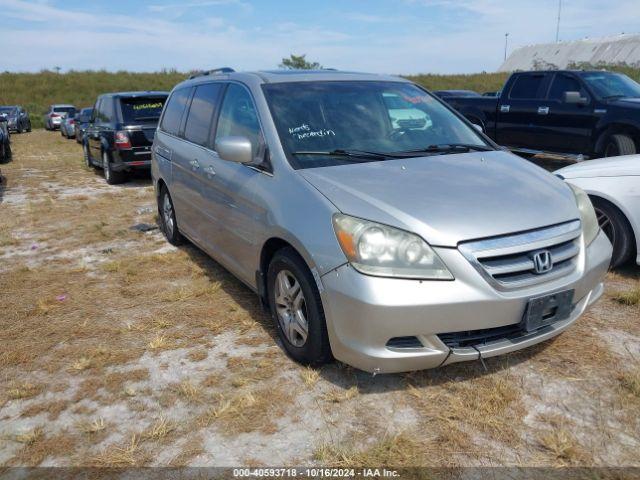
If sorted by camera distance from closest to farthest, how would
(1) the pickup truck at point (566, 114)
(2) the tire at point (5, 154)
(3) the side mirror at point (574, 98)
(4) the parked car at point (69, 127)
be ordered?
(1) the pickup truck at point (566, 114), (3) the side mirror at point (574, 98), (2) the tire at point (5, 154), (4) the parked car at point (69, 127)

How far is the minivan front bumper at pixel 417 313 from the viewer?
2582 mm

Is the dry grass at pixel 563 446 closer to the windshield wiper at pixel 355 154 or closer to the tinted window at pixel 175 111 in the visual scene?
the windshield wiper at pixel 355 154

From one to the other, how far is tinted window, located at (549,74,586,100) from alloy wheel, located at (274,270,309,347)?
795 centimetres

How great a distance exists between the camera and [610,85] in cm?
924

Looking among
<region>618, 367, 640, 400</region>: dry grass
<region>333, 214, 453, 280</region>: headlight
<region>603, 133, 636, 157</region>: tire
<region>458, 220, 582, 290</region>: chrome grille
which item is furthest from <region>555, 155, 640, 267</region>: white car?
<region>603, 133, 636, 157</region>: tire

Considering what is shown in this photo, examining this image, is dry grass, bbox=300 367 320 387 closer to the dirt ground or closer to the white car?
the dirt ground

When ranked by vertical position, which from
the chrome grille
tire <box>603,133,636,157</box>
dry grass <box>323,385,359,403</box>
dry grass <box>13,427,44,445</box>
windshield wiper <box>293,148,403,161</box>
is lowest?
dry grass <box>13,427,44,445</box>

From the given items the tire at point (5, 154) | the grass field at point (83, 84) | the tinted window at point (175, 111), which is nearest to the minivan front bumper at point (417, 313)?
the tinted window at point (175, 111)

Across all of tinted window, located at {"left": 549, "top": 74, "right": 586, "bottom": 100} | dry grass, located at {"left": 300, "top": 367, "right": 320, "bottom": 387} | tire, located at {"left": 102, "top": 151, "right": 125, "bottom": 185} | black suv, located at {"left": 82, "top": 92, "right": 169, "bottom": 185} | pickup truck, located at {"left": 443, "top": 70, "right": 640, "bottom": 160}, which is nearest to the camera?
dry grass, located at {"left": 300, "top": 367, "right": 320, "bottom": 387}

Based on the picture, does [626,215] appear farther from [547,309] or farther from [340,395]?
[340,395]

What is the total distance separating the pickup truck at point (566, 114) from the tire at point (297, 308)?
7.27m

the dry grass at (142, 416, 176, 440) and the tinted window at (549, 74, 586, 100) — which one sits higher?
the tinted window at (549, 74, 586, 100)

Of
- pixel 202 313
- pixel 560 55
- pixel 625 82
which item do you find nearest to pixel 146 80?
pixel 560 55

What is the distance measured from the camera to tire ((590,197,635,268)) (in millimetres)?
4395
